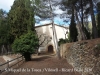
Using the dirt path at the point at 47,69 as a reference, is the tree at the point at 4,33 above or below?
above

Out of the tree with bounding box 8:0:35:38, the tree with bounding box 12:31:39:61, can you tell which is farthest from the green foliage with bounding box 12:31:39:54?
the tree with bounding box 8:0:35:38

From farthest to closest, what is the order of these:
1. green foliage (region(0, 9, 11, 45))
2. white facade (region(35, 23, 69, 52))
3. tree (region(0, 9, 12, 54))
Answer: green foliage (region(0, 9, 11, 45)) → tree (region(0, 9, 12, 54)) → white facade (region(35, 23, 69, 52))

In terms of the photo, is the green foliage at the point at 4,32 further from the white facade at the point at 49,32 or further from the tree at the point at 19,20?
the white facade at the point at 49,32

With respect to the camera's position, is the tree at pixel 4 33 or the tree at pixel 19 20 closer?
the tree at pixel 19 20

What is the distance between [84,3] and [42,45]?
1695cm

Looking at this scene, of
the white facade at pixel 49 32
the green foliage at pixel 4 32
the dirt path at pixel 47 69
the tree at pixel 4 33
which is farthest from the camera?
the green foliage at pixel 4 32

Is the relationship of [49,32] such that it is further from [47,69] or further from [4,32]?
[47,69]

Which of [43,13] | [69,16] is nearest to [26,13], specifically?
[43,13]

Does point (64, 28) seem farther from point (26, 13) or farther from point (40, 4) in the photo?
point (40, 4)

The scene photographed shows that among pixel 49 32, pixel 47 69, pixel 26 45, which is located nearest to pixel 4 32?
pixel 49 32

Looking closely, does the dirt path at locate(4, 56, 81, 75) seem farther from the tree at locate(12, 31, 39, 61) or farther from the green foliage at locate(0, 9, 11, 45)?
the green foliage at locate(0, 9, 11, 45)

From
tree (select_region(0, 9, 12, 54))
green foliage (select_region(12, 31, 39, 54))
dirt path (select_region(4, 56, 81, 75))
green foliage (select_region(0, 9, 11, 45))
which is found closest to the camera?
dirt path (select_region(4, 56, 81, 75))

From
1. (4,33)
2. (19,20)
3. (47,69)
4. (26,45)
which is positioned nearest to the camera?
(47,69)

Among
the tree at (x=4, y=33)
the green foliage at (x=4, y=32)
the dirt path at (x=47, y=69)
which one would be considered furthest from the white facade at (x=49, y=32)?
the dirt path at (x=47, y=69)
